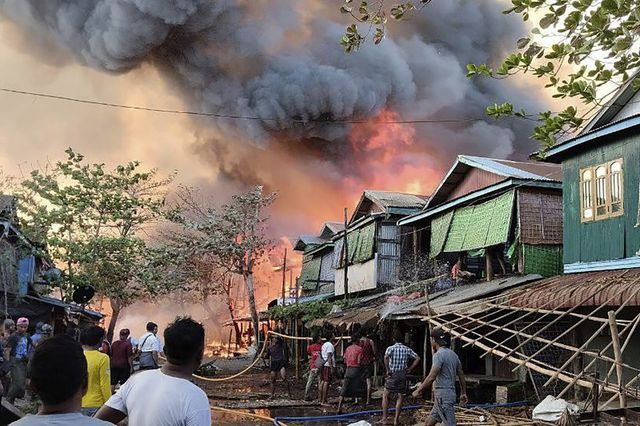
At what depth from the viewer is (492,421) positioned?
10.1 m

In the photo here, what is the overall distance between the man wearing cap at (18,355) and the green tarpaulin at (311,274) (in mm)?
20657

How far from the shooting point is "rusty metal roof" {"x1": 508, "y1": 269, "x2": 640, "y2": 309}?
35.8 ft

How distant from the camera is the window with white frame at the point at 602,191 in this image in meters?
13.3

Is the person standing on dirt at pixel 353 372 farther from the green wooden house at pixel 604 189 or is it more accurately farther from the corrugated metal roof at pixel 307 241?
the corrugated metal roof at pixel 307 241

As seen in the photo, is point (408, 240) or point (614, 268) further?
point (408, 240)

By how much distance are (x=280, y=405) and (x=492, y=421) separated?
6.16 meters

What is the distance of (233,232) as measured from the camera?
34094 mm

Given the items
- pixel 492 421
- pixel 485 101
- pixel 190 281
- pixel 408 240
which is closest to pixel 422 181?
pixel 485 101

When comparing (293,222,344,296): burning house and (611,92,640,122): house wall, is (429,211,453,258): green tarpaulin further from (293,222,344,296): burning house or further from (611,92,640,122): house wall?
(293,222,344,296): burning house

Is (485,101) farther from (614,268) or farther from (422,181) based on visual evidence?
(614,268)

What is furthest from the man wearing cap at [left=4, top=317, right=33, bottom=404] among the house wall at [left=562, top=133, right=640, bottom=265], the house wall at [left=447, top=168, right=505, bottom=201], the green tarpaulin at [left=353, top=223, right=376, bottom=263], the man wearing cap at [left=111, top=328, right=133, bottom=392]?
the green tarpaulin at [left=353, top=223, right=376, bottom=263]

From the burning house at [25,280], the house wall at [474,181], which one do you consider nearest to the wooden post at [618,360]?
the house wall at [474,181]

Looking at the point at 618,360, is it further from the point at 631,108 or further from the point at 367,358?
the point at 631,108

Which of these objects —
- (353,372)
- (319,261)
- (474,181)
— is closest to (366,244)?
(474,181)
